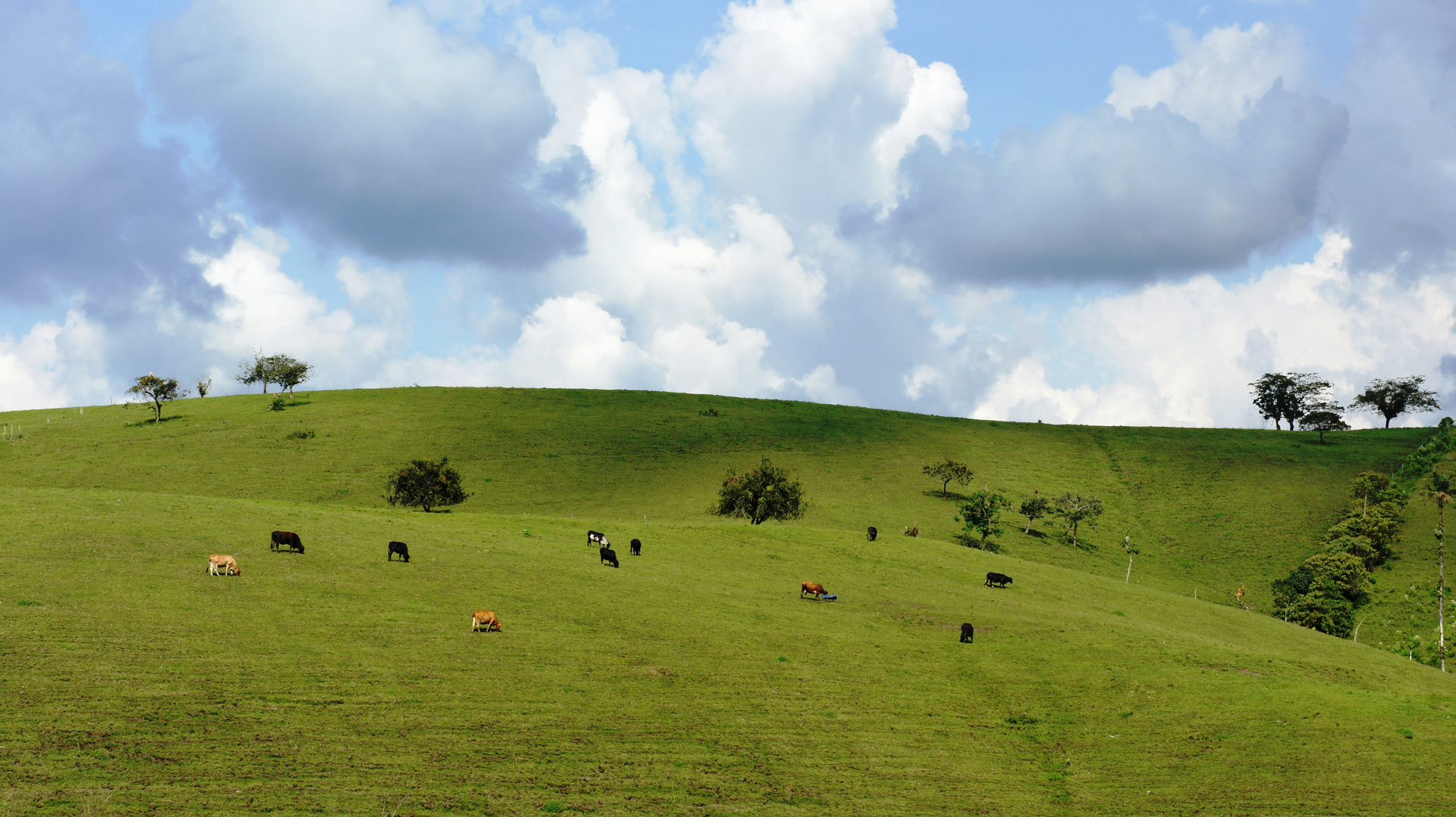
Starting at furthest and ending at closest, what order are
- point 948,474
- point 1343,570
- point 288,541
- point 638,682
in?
point 948,474, point 1343,570, point 288,541, point 638,682

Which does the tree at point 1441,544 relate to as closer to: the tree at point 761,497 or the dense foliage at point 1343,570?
the dense foliage at point 1343,570

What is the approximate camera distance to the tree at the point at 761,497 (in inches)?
2751

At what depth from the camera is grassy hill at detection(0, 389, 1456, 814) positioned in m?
20.6

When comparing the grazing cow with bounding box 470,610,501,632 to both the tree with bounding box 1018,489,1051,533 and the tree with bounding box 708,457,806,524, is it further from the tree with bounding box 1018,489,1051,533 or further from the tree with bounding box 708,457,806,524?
the tree with bounding box 1018,489,1051,533

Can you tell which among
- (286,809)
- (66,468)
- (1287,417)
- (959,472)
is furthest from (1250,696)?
(1287,417)

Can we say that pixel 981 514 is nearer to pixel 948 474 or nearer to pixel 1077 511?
pixel 1077 511

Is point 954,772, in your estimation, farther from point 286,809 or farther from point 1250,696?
point 286,809

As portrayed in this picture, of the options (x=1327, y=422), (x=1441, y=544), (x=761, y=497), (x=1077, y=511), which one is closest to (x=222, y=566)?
(x=761, y=497)

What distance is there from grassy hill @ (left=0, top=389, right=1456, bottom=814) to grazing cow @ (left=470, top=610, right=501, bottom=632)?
681mm

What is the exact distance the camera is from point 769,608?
40500mm

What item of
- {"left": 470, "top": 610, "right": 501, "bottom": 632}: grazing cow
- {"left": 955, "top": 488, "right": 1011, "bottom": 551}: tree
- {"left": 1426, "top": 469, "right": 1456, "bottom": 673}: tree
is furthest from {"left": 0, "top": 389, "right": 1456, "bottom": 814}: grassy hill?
{"left": 1426, "top": 469, "right": 1456, "bottom": 673}: tree

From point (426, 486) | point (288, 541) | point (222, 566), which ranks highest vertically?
point (426, 486)

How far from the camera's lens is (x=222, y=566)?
109ft

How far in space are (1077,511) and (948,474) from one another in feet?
46.0
